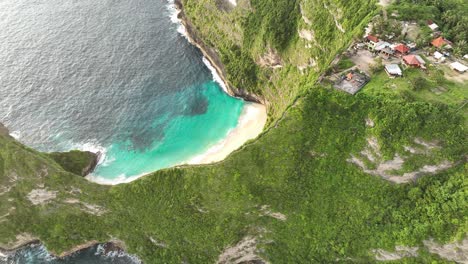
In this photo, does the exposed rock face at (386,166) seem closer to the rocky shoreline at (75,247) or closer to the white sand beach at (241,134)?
the white sand beach at (241,134)

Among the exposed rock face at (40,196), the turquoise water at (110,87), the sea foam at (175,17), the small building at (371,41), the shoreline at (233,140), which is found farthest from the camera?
the sea foam at (175,17)

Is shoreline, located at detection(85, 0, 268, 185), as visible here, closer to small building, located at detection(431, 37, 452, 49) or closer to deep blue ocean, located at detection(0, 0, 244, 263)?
deep blue ocean, located at detection(0, 0, 244, 263)

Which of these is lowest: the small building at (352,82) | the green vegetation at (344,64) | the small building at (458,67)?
the small building at (458,67)

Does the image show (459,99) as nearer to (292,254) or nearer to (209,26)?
(292,254)

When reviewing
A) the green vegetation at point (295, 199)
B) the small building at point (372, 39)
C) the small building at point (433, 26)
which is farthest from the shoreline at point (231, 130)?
the small building at point (433, 26)

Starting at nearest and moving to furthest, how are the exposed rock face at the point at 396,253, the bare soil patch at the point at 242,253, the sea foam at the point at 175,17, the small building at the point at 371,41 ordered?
1. the exposed rock face at the point at 396,253
2. the bare soil patch at the point at 242,253
3. the small building at the point at 371,41
4. the sea foam at the point at 175,17

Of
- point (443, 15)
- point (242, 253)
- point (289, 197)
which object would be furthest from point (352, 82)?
point (242, 253)

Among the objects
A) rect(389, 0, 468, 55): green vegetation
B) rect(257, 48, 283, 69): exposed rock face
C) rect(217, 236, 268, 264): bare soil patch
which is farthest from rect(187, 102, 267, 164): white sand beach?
rect(389, 0, 468, 55): green vegetation

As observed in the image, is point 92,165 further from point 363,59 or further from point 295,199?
point 363,59
